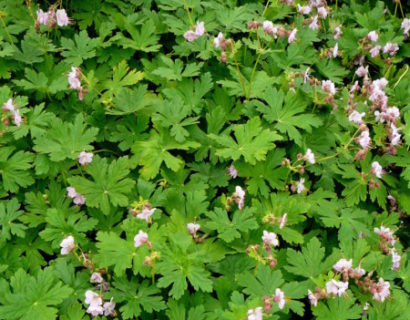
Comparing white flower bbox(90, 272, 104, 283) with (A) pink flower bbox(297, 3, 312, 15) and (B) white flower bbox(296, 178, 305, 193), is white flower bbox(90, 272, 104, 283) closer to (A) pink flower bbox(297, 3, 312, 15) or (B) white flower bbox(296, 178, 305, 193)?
(B) white flower bbox(296, 178, 305, 193)

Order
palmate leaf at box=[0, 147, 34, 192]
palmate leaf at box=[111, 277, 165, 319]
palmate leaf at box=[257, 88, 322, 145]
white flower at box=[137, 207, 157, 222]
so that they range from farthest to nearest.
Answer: palmate leaf at box=[257, 88, 322, 145] < palmate leaf at box=[0, 147, 34, 192] < white flower at box=[137, 207, 157, 222] < palmate leaf at box=[111, 277, 165, 319]

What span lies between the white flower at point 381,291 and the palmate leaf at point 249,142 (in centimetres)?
105

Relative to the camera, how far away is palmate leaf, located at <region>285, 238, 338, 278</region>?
284 centimetres

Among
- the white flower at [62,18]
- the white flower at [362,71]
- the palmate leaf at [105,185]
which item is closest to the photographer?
the palmate leaf at [105,185]

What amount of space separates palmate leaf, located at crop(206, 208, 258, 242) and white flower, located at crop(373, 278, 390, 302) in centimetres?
79

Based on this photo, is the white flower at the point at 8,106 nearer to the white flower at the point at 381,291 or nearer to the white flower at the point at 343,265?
the white flower at the point at 343,265

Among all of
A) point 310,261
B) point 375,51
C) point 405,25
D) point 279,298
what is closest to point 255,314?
point 279,298

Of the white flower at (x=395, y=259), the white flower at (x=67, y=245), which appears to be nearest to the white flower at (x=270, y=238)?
the white flower at (x=395, y=259)

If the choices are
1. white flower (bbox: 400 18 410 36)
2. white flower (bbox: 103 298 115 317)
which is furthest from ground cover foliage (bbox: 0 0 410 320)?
white flower (bbox: 400 18 410 36)

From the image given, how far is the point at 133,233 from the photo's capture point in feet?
9.09

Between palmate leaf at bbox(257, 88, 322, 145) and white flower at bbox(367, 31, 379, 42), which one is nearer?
palmate leaf at bbox(257, 88, 322, 145)

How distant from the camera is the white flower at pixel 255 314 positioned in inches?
92.9

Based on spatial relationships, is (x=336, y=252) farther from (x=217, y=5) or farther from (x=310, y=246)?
(x=217, y=5)

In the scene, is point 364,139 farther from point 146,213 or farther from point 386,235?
point 146,213
